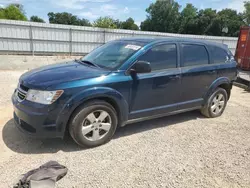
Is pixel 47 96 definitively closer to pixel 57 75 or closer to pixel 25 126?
pixel 57 75

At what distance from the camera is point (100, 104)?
306cm

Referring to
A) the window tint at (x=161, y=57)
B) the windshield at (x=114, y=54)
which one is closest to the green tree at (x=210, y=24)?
the window tint at (x=161, y=57)

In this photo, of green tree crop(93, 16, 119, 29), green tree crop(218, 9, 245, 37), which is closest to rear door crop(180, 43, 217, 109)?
green tree crop(93, 16, 119, 29)

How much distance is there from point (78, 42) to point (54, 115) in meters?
13.6

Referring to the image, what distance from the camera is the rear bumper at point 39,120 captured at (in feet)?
9.05

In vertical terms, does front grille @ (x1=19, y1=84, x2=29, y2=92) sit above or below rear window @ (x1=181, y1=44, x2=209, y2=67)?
below

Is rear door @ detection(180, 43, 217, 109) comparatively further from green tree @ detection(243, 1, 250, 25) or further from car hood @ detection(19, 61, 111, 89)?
green tree @ detection(243, 1, 250, 25)

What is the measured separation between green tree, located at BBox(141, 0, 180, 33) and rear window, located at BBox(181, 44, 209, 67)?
52.8 meters

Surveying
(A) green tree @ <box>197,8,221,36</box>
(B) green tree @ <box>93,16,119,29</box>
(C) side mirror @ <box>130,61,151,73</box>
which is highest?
Answer: (A) green tree @ <box>197,8,221,36</box>

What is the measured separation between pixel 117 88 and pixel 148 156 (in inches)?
44.6

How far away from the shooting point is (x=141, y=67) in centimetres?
321

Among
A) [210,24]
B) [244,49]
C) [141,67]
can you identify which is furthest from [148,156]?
[210,24]

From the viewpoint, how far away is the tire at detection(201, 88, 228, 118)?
14.6 ft

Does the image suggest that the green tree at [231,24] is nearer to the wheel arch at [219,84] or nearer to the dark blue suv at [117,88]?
the wheel arch at [219,84]
